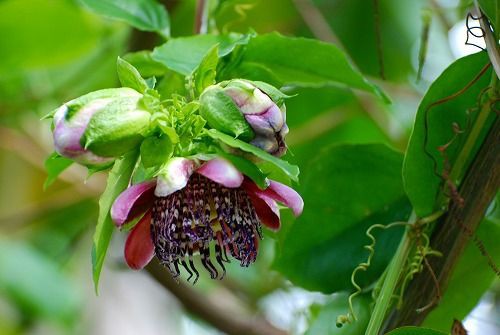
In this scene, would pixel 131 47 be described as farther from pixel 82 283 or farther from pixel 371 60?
pixel 82 283

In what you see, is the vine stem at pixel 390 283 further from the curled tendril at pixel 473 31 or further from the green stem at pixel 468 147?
the curled tendril at pixel 473 31

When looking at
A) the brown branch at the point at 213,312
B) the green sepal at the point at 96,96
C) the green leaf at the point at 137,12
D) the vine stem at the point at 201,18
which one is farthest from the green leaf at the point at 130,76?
the brown branch at the point at 213,312

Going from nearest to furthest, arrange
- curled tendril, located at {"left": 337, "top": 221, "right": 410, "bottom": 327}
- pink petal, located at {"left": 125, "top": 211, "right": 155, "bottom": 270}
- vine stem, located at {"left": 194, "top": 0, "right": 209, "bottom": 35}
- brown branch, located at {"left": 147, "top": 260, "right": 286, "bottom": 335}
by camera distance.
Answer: pink petal, located at {"left": 125, "top": 211, "right": 155, "bottom": 270} < curled tendril, located at {"left": 337, "top": 221, "right": 410, "bottom": 327} < vine stem, located at {"left": 194, "top": 0, "right": 209, "bottom": 35} < brown branch, located at {"left": 147, "top": 260, "right": 286, "bottom": 335}

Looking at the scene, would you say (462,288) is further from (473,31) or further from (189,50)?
(189,50)

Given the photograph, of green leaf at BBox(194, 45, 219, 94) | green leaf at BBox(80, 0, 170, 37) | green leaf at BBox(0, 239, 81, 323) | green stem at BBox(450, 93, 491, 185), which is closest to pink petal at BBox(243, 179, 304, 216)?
green leaf at BBox(194, 45, 219, 94)

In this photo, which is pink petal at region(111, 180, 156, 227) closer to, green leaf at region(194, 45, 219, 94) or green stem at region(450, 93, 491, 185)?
green leaf at region(194, 45, 219, 94)
